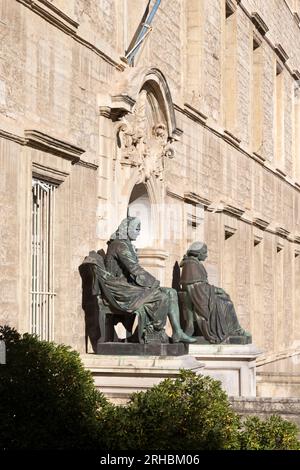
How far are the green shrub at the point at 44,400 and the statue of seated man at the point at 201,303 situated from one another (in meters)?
7.38

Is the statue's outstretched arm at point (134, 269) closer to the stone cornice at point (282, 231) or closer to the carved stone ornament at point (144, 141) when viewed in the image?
the carved stone ornament at point (144, 141)

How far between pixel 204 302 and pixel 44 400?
Answer: 7876 millimetres

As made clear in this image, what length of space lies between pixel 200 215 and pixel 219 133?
2263 millimetres

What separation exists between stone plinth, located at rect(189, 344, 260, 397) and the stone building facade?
130 cm

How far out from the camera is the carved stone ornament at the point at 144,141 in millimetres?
15148

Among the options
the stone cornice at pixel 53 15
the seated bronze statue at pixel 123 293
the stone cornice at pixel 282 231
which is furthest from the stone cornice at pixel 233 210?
the stone cornice at pixel 53 15

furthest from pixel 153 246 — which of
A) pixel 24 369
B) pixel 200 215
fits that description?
pixel 24 369

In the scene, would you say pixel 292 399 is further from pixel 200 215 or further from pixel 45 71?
pixel 200 215

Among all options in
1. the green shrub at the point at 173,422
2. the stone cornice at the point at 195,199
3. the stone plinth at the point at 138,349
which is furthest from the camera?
the stone cornice at the point at 195,199

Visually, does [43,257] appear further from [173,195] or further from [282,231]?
[282,231]

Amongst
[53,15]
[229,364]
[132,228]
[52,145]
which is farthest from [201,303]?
[53,15]

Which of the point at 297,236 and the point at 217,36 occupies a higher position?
the point at 217,36
